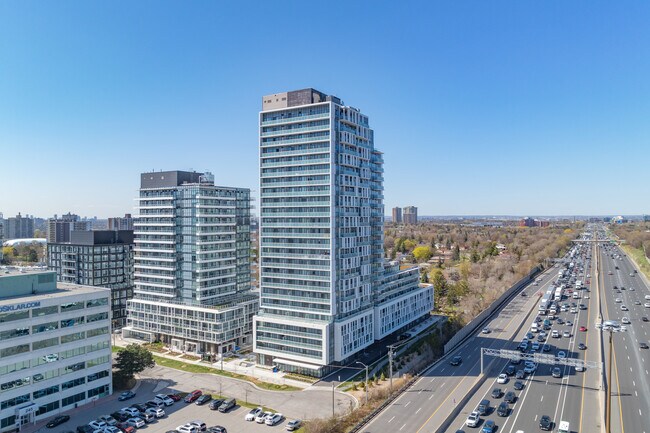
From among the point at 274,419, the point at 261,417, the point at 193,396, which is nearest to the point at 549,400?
the point at 274,419

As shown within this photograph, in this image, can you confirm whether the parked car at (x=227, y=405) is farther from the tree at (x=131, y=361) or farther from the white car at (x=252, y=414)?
the tree at (x=131, y=361)

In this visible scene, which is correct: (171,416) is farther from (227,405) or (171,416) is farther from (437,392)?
(437,392)

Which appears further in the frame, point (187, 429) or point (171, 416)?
point (171, 416)

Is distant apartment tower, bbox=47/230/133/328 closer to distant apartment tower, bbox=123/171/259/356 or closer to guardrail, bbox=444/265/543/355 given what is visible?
distant apartment tower, bbox=123/171/259/356

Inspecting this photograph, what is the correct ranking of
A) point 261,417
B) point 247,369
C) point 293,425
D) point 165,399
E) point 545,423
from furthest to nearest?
1. point 247,369
2. point 165,399
3. point 261,417
4. point 293,425
5. point 545,423

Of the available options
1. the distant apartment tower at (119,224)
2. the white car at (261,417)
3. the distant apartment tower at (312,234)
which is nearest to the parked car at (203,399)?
the white car at (261,417)

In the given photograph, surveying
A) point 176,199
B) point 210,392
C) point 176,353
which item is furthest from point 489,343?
point 176,199
